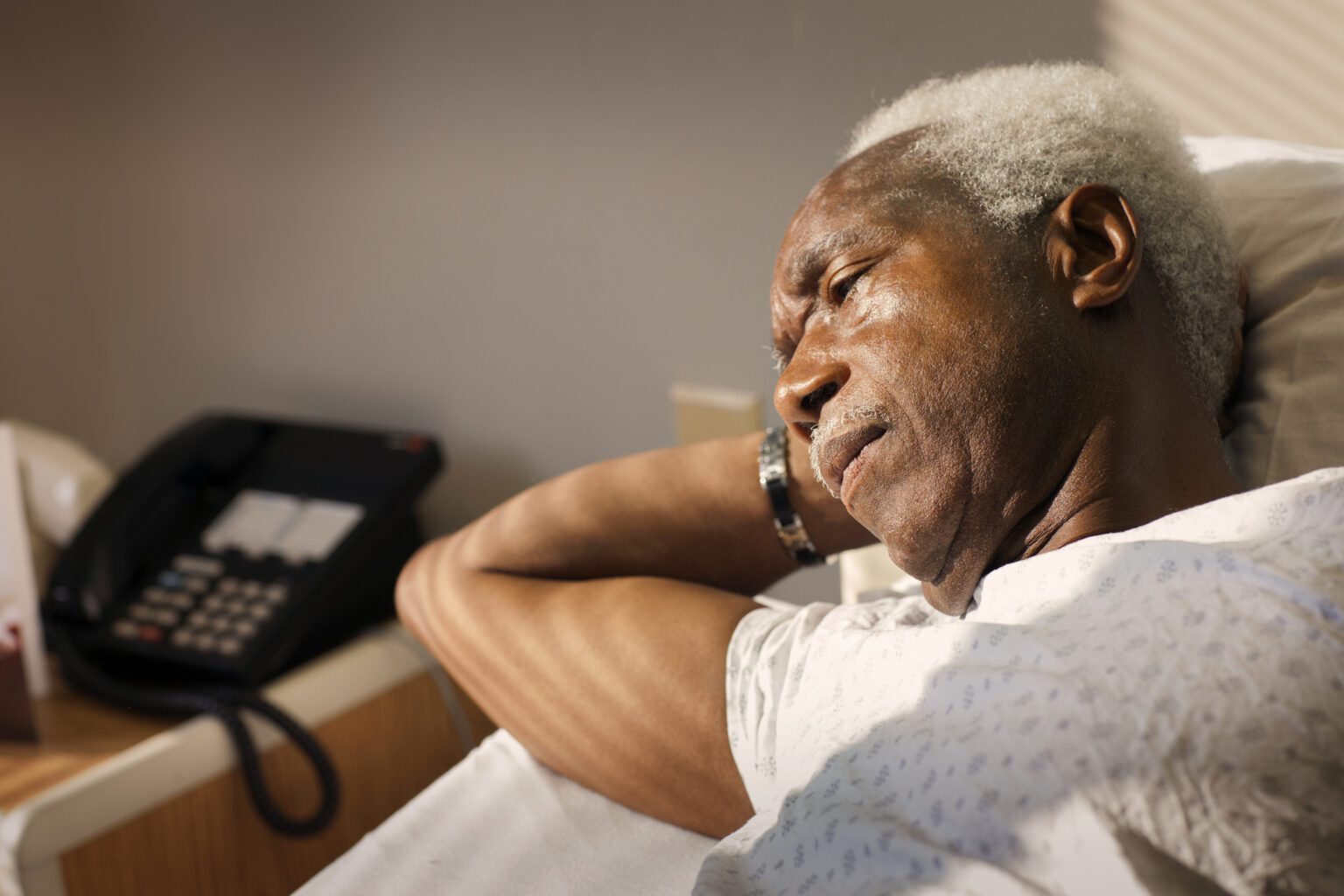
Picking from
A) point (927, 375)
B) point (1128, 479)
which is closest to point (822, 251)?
point (927, 375)

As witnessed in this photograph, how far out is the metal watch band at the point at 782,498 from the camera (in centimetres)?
111

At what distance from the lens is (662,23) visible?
57.4 inches

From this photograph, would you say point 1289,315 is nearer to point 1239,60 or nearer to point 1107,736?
point 1239,60

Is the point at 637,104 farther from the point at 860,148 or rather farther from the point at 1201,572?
the point at 1201,572

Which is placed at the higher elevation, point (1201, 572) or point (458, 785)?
point (1201, 572)

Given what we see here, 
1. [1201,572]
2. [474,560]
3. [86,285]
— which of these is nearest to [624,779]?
[474,560]

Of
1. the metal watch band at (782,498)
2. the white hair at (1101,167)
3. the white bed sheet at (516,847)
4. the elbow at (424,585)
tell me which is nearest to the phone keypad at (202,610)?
the elbow at (424,585)

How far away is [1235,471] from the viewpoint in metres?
0.96

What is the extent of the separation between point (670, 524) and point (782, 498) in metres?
0.11

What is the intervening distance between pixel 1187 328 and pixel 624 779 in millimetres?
549

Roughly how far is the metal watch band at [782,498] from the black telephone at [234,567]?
66 cm

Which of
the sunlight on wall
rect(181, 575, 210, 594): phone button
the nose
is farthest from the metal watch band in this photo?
rect(181, 575, 210, 594): phone button

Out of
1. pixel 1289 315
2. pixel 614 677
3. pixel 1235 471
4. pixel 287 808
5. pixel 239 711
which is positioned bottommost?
pixel 287 808

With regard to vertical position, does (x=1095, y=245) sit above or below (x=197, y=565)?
above
